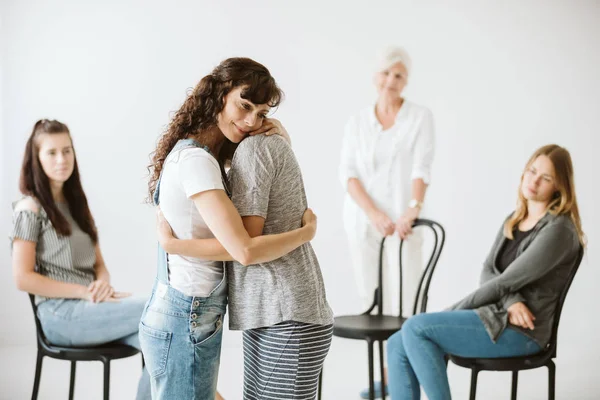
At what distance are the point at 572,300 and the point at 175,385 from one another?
3685 millimetres

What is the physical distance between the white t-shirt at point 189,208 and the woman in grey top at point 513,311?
44.6 inches

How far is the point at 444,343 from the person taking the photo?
8.22ft

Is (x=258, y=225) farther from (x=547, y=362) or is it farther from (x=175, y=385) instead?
(x=547, y=362)

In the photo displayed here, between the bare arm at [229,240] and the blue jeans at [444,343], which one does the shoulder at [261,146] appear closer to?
the bare arm at [229,240]

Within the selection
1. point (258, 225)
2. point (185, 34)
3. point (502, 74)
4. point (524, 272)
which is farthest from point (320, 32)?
point (258, 225)

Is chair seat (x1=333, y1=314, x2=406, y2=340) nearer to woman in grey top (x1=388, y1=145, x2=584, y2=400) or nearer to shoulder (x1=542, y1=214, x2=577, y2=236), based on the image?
woman in grey top (x1=388, y1=145, x2=584, y2=400)

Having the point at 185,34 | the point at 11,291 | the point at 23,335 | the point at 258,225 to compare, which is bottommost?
the point at 23,335

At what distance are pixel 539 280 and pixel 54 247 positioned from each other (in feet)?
5.44

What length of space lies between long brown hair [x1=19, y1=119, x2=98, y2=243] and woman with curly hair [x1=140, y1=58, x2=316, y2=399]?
1049 millimetres

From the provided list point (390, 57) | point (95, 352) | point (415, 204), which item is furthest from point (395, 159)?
point (95, 352)

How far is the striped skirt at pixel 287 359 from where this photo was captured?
5.14ft

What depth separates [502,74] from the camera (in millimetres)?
4734

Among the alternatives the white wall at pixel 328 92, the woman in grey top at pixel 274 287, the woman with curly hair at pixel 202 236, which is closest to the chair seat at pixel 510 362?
the woman in grey top at pixel 274 287

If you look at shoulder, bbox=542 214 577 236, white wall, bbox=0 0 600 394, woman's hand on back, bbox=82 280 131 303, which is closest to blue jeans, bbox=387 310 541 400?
shoulder, bbox=542 214 577 236
